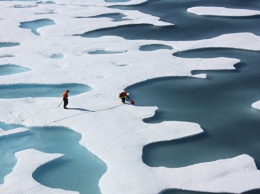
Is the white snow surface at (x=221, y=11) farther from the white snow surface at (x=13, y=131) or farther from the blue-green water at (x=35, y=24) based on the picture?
the white snow surface at (x=13, y=131)

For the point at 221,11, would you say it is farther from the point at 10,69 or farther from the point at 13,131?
the point at 13,131

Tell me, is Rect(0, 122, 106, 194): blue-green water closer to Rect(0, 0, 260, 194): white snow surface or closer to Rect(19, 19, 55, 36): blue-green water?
Rect(0, 0, 260, 194): white snow surface

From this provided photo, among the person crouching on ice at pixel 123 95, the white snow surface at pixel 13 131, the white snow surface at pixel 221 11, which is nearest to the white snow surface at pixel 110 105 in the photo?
the person crouching on ice at pixel 123 95

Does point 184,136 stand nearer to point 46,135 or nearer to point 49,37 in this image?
point 46,135

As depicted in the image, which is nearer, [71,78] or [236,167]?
[236,167]

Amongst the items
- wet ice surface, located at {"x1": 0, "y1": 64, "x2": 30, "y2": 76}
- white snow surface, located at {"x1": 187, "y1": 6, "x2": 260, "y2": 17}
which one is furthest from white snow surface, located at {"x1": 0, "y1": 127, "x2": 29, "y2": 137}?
white snow surface, located at {"x1": 187, "y1": 6, "x2": 260, "y2": 17}

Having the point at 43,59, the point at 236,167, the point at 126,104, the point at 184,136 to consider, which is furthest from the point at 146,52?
the point at 236,167
